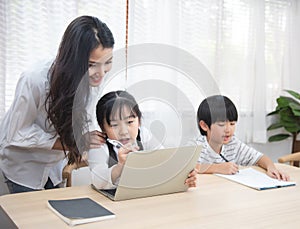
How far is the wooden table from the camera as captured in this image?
1.04m

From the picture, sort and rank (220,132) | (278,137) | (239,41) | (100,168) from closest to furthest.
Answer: (100,168)
(220,132)
(239,41)
(278,137)

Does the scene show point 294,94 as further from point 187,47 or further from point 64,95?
point 64,95

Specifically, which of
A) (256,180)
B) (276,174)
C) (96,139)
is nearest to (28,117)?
(96,139)

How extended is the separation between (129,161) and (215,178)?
1.79 feet

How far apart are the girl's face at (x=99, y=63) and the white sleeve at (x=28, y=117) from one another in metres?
0.20

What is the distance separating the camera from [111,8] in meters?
2.49

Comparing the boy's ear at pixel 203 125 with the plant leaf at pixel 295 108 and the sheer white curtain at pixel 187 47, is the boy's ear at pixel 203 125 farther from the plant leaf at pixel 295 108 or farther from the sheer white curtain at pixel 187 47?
the plant leaf at pixel 295 108

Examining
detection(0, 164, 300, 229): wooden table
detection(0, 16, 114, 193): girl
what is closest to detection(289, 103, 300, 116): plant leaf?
detection(0, 164, 300, 229): wooden table

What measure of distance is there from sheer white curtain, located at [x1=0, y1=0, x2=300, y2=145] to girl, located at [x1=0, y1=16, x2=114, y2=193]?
254 millimetres

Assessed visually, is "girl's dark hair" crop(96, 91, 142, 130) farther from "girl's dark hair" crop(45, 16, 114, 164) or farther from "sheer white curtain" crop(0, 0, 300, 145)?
"sheer white curtain" crop(0, 0, 300, 145)

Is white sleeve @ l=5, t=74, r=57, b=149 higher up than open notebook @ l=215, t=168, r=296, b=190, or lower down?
higher up

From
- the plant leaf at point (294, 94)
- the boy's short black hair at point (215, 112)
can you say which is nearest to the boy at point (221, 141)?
the boy's short black hair at point (215, 112)

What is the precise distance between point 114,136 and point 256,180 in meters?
0.62

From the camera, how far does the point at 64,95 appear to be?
143 cm
